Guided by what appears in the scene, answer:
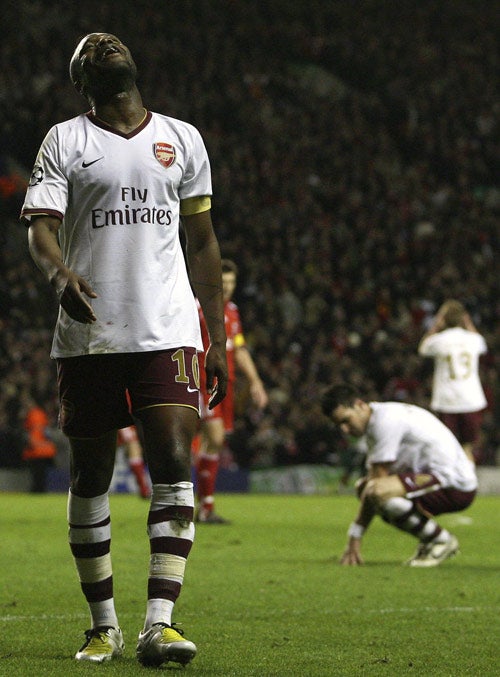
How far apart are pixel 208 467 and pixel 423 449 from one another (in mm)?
3526

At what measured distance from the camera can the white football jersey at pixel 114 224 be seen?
4.22m

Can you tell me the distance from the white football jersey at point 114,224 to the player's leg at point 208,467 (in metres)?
7.28

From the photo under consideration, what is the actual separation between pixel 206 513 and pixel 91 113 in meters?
7.61

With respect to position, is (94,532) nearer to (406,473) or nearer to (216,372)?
(216,372)

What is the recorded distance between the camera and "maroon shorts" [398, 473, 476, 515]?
8250mm

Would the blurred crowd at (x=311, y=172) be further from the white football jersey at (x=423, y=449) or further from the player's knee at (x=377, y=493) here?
the player's knee at (x=377, y=493)

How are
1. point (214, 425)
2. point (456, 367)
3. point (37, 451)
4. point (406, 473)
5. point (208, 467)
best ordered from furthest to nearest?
point (37, 451) < point (456, 367) < point (214, 425) < point (208, 467) < point (406, 473)

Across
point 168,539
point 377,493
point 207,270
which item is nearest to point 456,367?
point 377,493

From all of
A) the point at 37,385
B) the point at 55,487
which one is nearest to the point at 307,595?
the point at 55,487

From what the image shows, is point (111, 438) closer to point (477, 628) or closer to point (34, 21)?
point (477, 628)

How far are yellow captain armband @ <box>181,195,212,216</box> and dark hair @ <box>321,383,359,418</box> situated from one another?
3.68m

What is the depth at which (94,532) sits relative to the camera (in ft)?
14.6

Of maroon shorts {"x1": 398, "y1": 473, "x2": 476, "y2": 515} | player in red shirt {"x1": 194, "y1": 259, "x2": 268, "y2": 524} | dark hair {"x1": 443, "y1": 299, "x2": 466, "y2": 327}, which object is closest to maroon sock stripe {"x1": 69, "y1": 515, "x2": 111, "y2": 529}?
maroon shorts {"x1": 398, "y1": 473, "x2": 476, "y2": 515}

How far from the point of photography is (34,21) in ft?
89.0
